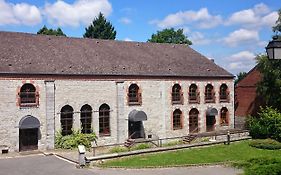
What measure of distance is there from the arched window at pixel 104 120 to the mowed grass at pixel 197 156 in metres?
6.80

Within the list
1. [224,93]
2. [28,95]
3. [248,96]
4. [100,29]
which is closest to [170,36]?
[100,29]

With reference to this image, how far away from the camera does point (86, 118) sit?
101ft

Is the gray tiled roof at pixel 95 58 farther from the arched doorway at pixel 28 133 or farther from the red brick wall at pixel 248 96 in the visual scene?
the red brick wall at pixel 248 96

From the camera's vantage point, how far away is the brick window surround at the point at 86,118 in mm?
30656

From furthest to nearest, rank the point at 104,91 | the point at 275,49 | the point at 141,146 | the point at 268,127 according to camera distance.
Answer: the point at 268,127
the point at 104,91
the point at 141,146
the point at 275,49

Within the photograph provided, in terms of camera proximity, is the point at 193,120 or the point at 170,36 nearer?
the point at 193,120

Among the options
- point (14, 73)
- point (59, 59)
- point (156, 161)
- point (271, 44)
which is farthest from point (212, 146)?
point (271, 44)

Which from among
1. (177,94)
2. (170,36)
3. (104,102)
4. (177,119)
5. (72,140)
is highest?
(170,36)

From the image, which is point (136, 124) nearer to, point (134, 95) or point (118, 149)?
point (134, 95)

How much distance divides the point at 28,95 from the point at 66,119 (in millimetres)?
3705

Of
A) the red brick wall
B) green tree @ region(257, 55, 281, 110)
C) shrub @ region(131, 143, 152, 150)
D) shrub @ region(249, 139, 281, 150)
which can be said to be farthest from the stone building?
shrub @ region(249, 139, 281, 150)

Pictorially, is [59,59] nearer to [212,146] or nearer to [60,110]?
[60,110]

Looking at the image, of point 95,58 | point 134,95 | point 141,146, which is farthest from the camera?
point 134,95

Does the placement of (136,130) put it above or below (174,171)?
above
